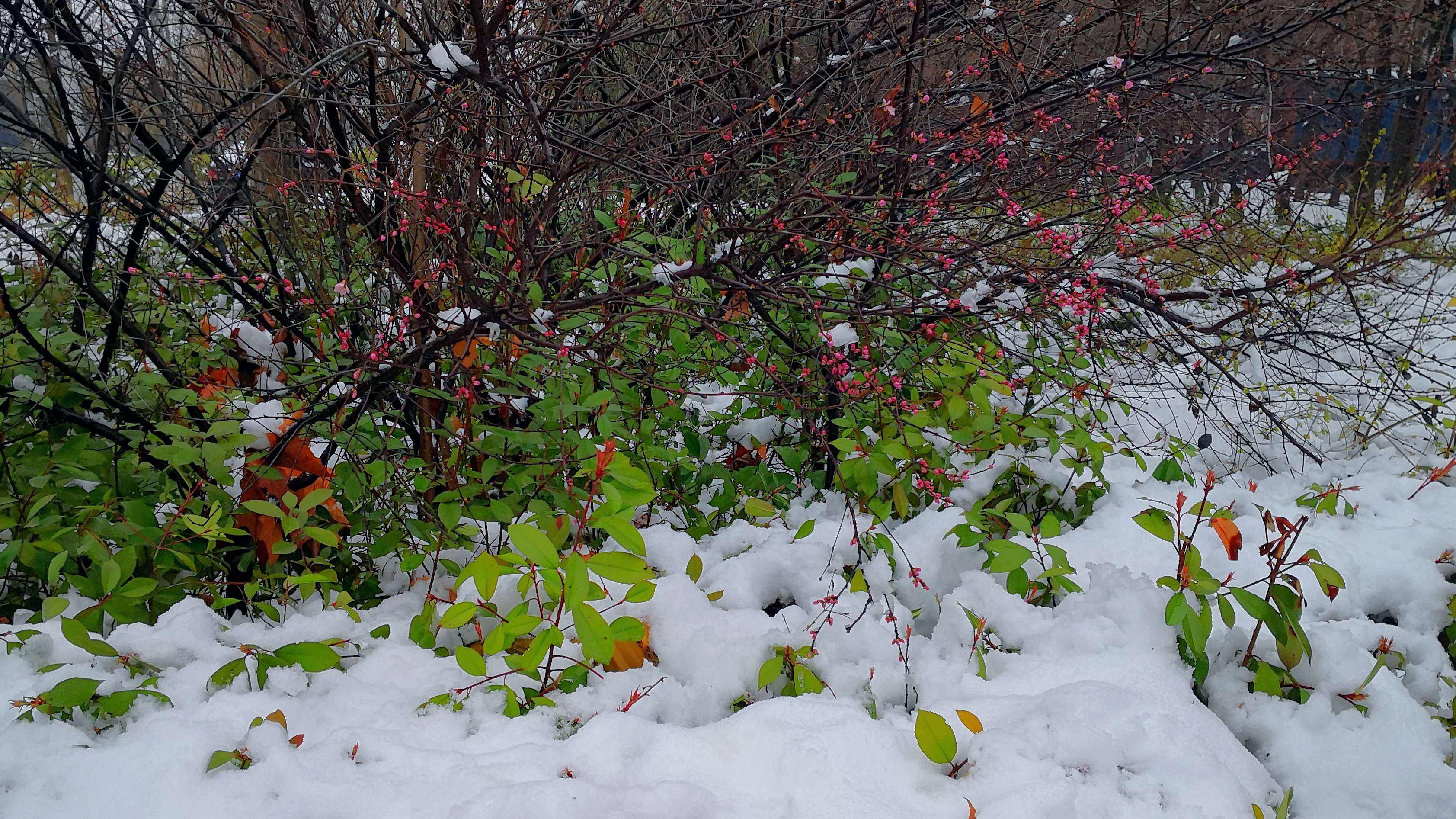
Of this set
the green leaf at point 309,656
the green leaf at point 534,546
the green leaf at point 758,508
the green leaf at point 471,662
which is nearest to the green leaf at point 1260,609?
the green leaf at point 758,508

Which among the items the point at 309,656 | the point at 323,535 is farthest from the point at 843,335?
the point at 309,656

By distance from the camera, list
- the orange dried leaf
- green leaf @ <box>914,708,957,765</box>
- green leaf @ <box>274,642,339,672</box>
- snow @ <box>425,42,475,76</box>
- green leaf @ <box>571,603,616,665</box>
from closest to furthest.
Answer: green leaf @ <box>571,603,616,665</box>
green leaf @ <box>914,708,957,765</box>
green leaf @ <box>274,642,339,672</box>
the orange dried leaf
snow @ <box>425,42,475,76</box>

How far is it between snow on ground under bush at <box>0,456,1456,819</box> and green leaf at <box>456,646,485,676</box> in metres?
0.12

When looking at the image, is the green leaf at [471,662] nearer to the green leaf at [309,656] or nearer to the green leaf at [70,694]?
the green leaf at [309,656]

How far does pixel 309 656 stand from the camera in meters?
1.45

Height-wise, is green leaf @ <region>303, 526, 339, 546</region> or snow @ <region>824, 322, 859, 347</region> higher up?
snow @ <region>824, 322, 859, 347</region>

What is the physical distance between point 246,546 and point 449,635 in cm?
63

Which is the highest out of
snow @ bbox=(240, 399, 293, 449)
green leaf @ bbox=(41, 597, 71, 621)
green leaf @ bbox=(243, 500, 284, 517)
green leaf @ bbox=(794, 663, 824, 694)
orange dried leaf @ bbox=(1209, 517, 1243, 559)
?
snow @ bbox=(240, 399, 293, 449)

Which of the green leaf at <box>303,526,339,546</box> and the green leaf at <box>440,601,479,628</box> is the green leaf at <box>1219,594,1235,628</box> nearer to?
the green leaf at <box>440,601,479,628</box>

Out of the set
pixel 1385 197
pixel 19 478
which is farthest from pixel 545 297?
pixel 1385 197

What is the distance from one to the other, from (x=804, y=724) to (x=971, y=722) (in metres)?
0.30

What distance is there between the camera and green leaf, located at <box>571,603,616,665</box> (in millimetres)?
1229

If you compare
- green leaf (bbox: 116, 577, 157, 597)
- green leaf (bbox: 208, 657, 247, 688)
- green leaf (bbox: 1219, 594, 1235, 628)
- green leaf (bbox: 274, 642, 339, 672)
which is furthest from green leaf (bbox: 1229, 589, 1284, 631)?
green leaf (bbox: 116, 577, 157, 597)

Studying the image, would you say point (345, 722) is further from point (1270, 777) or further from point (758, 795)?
point (1270, 777)
